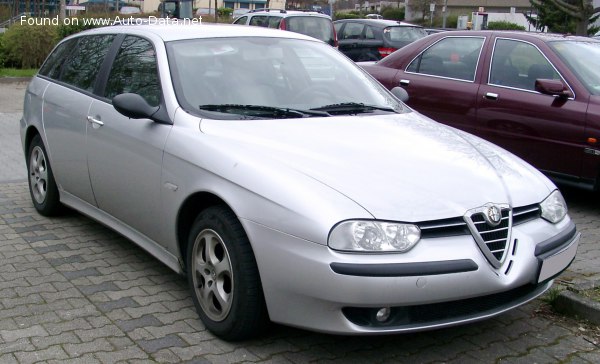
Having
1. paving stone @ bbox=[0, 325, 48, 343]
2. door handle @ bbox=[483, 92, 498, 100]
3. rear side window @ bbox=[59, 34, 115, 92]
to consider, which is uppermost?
rear side window @ bbox=[59, 34, 115, 92]

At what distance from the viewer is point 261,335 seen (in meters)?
3.82

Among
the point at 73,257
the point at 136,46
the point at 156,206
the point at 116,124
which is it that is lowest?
the point at 73,257

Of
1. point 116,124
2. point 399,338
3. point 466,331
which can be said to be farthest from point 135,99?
point 466,331

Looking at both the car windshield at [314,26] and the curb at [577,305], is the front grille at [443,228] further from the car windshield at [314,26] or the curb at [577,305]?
the car windshield at [314,26]

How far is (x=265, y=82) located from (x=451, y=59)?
3663 millimetres

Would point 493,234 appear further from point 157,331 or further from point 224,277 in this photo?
point 157,331

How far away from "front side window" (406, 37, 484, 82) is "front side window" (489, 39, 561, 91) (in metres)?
0.22

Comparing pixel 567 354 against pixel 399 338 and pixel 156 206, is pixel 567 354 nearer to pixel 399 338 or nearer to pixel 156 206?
pixel 399 338

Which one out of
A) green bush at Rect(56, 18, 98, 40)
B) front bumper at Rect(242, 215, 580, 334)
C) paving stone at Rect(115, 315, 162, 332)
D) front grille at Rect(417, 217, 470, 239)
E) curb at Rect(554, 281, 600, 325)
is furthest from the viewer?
green bush at Rect(56, 18, 98, 40)

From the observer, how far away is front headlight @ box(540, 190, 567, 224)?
3900mm

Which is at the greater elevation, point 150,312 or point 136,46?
point 136,46

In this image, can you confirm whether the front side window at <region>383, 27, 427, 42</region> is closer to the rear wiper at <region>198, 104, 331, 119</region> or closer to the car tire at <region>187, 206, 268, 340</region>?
the rear wiper at <region>198, 104, 331, 119</region>

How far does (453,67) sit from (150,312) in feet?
15.2

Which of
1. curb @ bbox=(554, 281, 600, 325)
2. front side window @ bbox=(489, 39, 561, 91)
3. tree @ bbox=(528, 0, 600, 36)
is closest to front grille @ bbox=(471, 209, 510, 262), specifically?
curb @ bbox=(554, 281, 600, 325)
